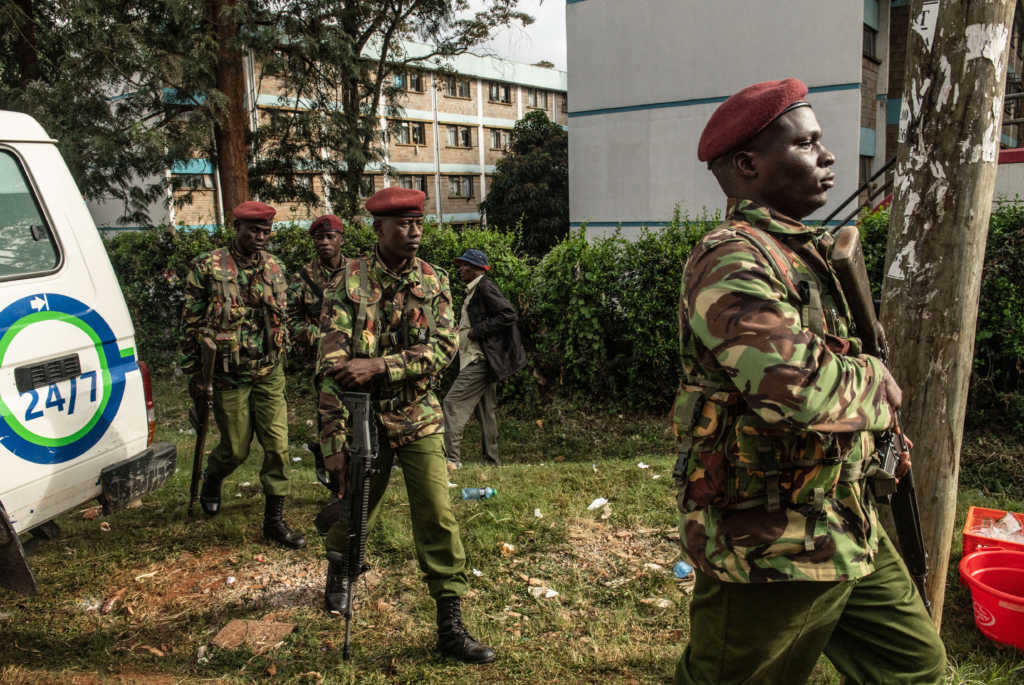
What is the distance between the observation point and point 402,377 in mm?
3402

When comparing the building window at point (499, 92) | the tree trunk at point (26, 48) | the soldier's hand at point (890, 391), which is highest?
the building window at point (499, 92)

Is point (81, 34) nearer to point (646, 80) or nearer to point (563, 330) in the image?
point (563, 330)

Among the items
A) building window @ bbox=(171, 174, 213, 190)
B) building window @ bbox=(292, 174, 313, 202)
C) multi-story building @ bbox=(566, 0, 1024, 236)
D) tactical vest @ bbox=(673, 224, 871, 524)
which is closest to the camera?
tactical vest @ bbox=(673, 224, 871, 524)

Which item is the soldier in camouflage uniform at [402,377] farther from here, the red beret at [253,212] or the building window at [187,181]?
the building window at [187,181]

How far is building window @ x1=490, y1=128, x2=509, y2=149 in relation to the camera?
42.6m

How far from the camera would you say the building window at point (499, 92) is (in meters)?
41.6

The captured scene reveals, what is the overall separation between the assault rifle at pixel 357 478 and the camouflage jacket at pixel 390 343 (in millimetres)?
118

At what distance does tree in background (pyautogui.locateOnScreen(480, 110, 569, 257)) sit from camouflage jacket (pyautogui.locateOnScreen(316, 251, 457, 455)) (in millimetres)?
24009

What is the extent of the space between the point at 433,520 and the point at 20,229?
7.72ft

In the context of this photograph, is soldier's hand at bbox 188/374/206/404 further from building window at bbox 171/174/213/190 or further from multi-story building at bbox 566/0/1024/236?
multi-story building at bbox 566/0/1024/236

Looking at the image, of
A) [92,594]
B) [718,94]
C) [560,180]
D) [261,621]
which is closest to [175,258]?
[92,594]

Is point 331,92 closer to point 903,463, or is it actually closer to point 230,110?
point 230,110

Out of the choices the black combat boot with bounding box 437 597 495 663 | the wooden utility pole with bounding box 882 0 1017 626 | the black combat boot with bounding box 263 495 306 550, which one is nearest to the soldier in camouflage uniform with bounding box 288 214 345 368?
the black combat boot with bounding box 263 495 306 550

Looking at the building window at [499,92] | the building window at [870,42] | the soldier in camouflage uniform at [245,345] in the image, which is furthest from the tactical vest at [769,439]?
the building window at [499,92]
